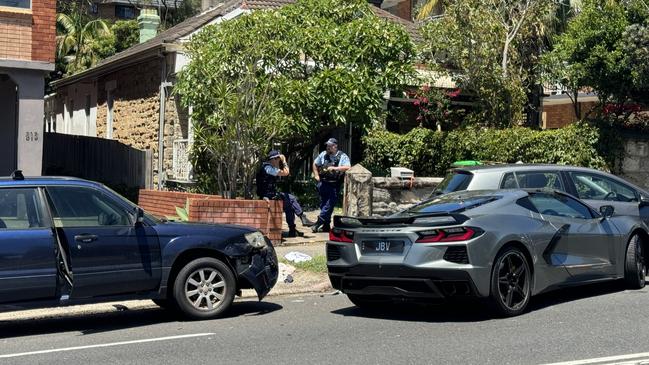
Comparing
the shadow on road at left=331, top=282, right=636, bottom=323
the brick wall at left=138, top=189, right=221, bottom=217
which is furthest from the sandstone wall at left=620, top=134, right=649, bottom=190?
the brick wall at left=138, top=189, right=221, bottom=217

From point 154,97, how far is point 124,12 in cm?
3817

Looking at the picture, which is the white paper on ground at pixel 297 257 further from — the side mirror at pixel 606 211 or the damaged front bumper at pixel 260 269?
the side mirror at pixel 606 211

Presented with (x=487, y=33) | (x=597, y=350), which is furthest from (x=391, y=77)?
(x=597, y=350)

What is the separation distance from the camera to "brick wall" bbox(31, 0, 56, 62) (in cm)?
1599

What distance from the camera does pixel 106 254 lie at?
8250mm

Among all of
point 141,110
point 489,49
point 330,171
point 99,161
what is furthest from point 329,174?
point 99,161

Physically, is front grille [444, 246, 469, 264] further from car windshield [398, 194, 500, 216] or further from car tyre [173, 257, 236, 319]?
car tyre [173, 257, 236, 319]

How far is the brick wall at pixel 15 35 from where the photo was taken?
1575 centimetres

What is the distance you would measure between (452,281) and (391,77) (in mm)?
9830

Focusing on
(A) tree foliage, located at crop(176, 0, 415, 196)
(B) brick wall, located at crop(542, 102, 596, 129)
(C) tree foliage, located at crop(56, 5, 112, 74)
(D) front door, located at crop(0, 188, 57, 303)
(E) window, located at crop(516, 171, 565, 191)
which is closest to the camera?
(D) front door, located at crop(0, 188, 57, 303)

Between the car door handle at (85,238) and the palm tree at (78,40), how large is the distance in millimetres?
28156

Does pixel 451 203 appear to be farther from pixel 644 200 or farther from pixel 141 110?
pixel 141 110

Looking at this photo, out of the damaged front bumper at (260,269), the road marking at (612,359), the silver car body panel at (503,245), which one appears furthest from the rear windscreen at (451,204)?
the road marking at (612,359)

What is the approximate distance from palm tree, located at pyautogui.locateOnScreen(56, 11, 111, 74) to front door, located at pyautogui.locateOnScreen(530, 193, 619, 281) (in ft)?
94.0
